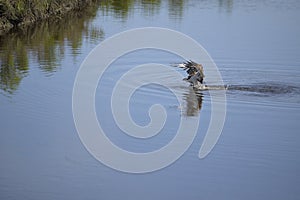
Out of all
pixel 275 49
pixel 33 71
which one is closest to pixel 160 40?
pixel 275 49

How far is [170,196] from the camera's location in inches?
419

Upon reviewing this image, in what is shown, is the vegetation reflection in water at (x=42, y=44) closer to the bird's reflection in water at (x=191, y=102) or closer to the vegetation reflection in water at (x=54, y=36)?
the vegetation reflection in water at (x=54, y=36)

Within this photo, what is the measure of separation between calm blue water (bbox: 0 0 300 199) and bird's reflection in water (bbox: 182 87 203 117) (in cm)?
2

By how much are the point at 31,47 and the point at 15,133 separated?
32.3ft

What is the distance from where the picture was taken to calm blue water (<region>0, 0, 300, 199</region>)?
36.2 feet

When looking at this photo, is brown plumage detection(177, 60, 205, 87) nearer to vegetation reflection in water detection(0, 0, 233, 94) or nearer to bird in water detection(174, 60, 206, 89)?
bird in water detection(174, 60, 206, 89)

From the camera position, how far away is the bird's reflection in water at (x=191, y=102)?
49.6ft

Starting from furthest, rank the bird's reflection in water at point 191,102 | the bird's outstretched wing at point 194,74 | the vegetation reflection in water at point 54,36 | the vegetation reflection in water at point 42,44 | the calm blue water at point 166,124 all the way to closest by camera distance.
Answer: the vegetation reflection in water at point 54,36 < the vegetation reflection in water at point 42,44 < the bird's outstretched wing at point 194,74 < the bird's reflection in water at point 191,102 < the calm blue water at point 166,124

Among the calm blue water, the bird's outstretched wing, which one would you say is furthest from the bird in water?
the calm blue water

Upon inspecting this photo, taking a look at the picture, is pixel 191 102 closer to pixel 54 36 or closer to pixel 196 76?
pixel 196 76

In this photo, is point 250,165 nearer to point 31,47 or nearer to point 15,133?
point 15,133

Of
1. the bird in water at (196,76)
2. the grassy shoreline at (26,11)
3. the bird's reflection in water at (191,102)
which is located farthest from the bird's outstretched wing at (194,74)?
the grassy shoreline at (26,11)

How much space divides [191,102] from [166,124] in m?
1.74

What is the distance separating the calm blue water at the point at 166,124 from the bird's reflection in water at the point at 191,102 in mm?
22
